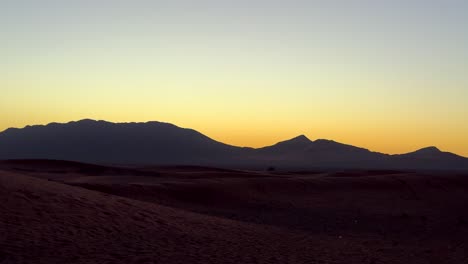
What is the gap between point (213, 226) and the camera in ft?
60.5

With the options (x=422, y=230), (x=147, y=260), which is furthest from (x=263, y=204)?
(x=147, y=260)

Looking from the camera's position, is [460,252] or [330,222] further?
[330,222]

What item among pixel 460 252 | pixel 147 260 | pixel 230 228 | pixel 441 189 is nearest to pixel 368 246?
pixel 460 252

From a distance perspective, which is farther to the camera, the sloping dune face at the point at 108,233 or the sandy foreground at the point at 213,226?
the sandy foreground at the point at 213,226

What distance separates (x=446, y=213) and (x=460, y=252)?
1228 cm

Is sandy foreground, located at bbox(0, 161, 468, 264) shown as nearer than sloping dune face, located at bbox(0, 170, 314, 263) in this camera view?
No

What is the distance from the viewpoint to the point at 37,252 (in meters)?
11.9

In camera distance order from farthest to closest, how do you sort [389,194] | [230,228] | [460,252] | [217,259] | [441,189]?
[441,189]
[389,194]
[230,228]
[460,252]
[217,259]

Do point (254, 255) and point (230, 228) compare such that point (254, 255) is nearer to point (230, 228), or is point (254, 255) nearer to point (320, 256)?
point (320, 256)

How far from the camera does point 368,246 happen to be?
17734 mm

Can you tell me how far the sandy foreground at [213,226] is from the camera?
43.2 ft

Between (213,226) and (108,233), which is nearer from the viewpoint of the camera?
(108,233)

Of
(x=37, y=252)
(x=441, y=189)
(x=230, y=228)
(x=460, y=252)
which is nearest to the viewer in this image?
(x=37, y=252)

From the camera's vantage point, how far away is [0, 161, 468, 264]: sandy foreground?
518 inches
